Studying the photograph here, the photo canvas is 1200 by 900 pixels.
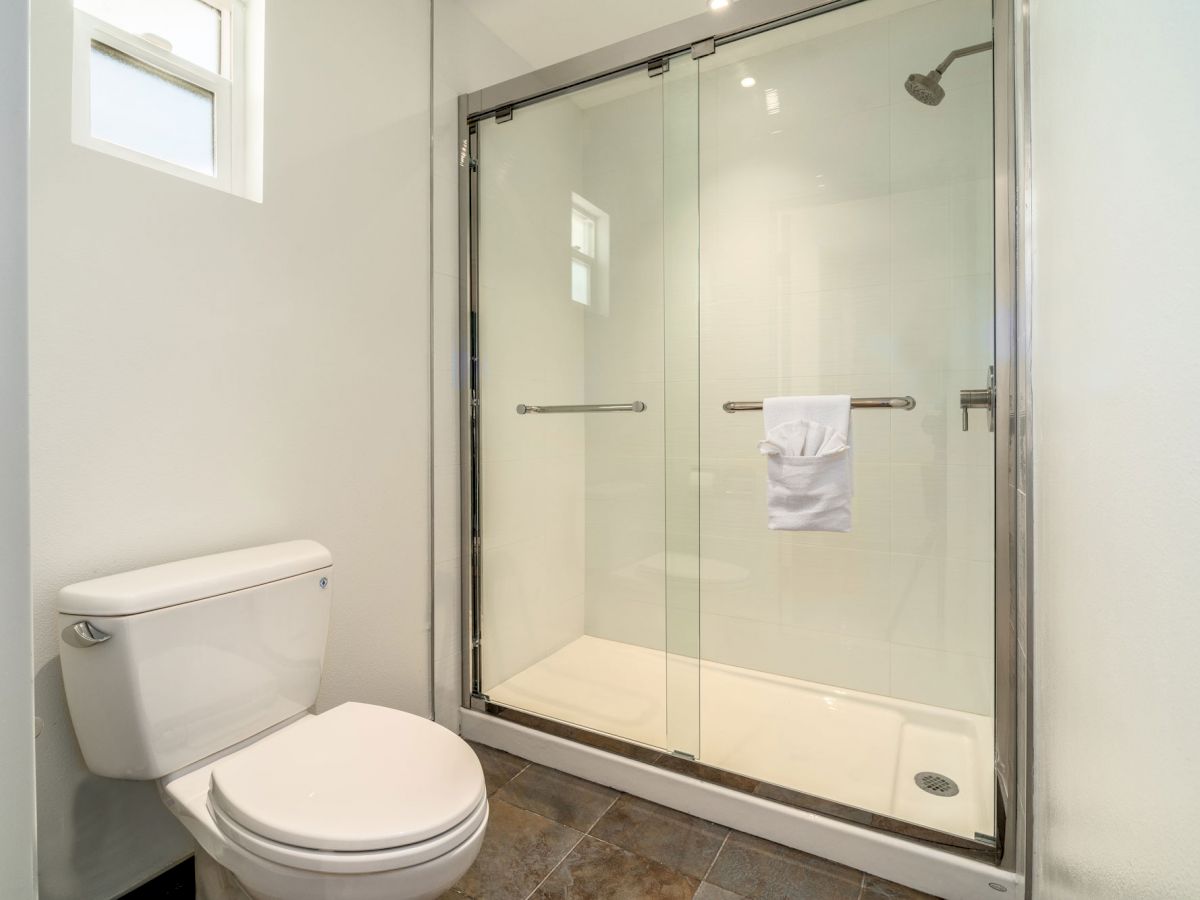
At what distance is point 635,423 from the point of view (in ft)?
6.22

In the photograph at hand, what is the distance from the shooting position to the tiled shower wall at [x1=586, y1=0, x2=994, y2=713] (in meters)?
1.69

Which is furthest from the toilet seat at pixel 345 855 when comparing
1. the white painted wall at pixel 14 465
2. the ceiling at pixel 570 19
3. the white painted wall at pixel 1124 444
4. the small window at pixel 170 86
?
the ceiling at pixel 570 19

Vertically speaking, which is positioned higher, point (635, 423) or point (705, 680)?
point (635, 423)

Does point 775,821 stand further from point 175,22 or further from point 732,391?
point 175,22

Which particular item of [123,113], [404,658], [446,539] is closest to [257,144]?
[123,113]

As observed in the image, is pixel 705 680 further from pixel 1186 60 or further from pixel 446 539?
pixel 1186 60

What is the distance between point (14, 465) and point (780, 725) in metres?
1.84

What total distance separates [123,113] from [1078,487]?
1.71 metres

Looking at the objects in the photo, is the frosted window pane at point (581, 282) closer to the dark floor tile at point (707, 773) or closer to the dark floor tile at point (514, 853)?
the dark floor tile at point (707, 773)

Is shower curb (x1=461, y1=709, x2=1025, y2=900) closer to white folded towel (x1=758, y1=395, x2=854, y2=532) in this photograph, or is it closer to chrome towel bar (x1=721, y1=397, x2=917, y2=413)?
white folded towel (x1=758, y1=395, x2=854, y2=532)

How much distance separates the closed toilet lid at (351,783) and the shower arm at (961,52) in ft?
6.25

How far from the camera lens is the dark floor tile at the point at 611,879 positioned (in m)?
1.27

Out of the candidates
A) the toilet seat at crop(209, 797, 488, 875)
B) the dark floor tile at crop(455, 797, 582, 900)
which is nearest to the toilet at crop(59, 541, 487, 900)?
the toilet seat at crop(209, 797, 488, 875)

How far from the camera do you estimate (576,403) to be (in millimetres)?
1983
